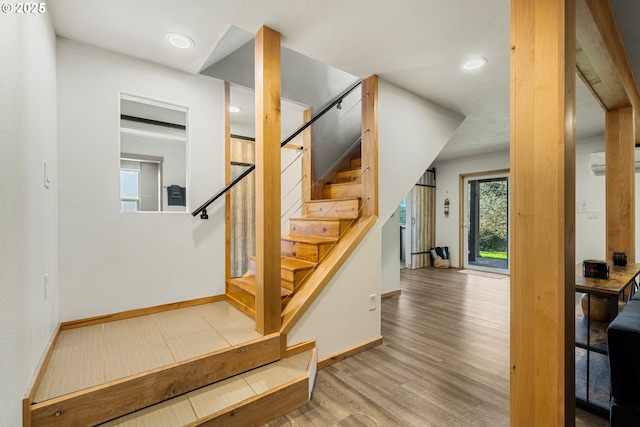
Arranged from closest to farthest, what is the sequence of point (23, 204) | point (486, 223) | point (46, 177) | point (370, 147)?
point (23, 204)
point (46, 177)
point (370, 147)
point (486, 223)

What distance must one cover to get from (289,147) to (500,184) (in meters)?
4.62

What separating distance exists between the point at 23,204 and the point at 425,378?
8.49 feet

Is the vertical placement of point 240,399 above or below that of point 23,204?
below

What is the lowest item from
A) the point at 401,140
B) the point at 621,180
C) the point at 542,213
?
the point at 542,213

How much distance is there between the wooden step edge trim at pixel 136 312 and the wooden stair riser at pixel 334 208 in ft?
4.25

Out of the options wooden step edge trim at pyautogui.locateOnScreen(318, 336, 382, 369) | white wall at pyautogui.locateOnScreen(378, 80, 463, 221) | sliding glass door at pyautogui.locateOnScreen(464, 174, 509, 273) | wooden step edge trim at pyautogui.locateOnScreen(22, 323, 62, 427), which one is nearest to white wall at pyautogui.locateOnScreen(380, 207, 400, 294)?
white wall at pyautogui.locateOnScreen(378, 80, 463, 221)

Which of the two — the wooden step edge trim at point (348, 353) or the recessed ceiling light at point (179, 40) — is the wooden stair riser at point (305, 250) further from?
the recessed ceiling light at point (179, 40)

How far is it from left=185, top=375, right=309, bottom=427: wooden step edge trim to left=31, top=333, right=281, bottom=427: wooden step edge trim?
257mm

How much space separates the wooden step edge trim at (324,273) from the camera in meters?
2.14

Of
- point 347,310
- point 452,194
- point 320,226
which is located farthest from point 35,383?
point 452,194

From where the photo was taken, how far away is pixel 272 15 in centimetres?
183

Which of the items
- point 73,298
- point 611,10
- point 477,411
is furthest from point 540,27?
point 73,298

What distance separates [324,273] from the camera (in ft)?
7.56

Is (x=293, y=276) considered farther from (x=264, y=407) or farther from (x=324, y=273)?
(x=264, y=407)
